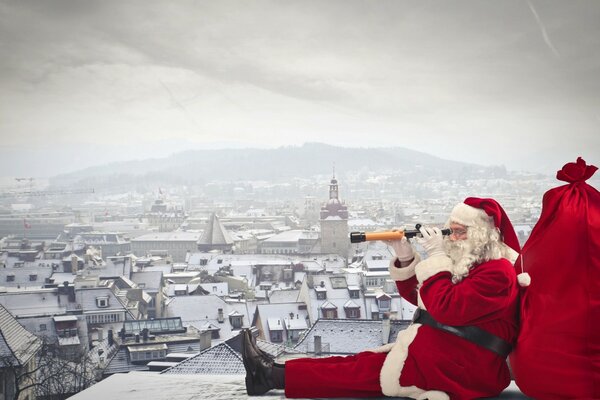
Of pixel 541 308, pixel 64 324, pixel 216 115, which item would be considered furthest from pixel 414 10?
pixel 64 324

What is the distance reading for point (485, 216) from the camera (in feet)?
5.35

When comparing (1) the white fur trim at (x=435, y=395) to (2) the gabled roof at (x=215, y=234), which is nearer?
(1) the white fur trim at (x=435, y=395)

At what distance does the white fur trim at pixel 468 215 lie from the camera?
163 centimetres

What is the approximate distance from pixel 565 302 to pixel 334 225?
11.0 feet

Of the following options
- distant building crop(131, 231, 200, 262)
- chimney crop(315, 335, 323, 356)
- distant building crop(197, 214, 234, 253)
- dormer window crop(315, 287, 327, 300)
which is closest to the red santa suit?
chimney crop(315, 335, 323, 356)

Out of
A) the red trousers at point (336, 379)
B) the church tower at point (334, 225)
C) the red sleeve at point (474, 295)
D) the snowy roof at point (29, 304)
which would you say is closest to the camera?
the red sleeve at point (474, 295)

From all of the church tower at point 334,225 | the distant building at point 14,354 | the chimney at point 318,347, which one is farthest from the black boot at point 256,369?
the church tower at point 334,225

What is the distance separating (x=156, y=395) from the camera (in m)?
1.93

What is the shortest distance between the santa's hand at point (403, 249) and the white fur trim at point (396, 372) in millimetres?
222

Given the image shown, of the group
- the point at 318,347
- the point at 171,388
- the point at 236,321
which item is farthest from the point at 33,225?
the point at 171,388

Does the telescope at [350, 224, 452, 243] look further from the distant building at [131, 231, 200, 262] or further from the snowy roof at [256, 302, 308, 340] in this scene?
the distant building at [131, 231, 200, 262]

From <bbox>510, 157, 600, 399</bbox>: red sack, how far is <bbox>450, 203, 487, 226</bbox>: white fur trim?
17 centimetres

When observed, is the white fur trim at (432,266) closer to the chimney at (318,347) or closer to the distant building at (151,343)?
the chimney at (318,347)

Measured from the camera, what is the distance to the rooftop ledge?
190cm
